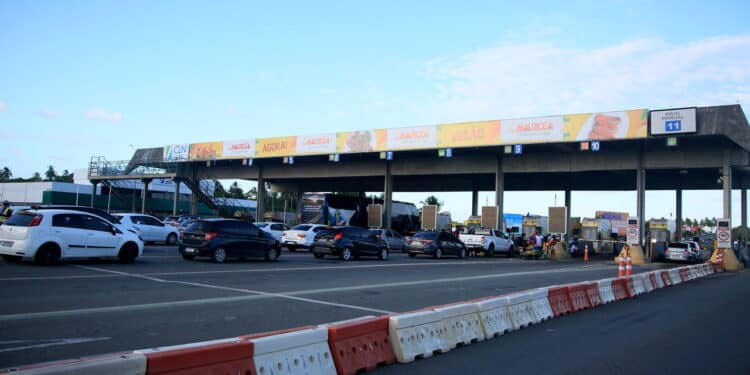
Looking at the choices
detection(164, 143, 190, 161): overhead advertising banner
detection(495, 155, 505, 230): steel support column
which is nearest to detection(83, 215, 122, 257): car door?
detection(495, 155, 505, 230): steel support column

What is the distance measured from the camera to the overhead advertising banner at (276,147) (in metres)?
43.6

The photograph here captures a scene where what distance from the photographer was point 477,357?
24.6ft

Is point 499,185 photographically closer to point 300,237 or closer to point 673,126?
point 673,126

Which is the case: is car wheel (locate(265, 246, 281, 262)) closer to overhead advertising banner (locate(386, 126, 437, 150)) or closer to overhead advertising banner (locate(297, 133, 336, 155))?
overhead advertising banner (locate(386, 126, 437, 150))

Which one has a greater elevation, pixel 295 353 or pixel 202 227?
pixel 202 227

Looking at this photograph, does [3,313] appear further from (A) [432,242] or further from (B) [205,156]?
(B) [205,156]

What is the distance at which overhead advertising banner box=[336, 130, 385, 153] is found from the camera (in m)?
40.6

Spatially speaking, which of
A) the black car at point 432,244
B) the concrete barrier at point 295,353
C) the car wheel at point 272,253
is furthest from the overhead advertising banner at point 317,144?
the concrete barrier at point 295,353

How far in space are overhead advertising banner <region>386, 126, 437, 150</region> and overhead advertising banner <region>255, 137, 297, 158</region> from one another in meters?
8.04

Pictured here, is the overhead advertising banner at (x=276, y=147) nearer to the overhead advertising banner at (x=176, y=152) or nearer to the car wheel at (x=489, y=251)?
the overhead advertising banner at (x=176, y=152)

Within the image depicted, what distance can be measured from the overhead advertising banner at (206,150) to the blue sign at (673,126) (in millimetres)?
32390

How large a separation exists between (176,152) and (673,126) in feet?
126

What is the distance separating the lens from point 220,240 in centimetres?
1989

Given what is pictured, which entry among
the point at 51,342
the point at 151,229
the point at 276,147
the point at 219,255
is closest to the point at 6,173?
the point at 276,147
